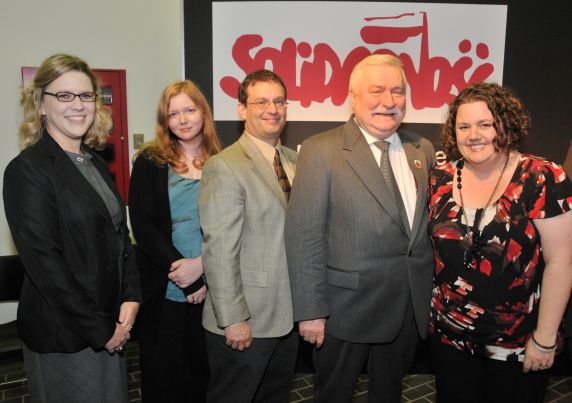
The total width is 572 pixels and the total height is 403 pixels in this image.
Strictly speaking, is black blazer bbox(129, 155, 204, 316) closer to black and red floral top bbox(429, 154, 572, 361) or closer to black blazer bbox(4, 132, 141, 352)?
black blazer bbox(4, 132, 141, 352)

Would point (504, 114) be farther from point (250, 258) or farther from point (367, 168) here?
point (250, 258)

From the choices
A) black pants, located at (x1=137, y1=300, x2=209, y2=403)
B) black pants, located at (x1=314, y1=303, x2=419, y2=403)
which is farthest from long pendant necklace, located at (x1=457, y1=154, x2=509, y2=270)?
black pants, located at (x1=137, y1=300, x2=209, y2=403)

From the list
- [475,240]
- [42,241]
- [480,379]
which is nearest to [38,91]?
[42,241]

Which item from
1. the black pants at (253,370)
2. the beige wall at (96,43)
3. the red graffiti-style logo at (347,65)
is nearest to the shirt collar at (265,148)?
the black pants at (253,370)

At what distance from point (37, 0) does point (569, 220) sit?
14.5ft

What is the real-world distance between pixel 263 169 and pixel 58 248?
868 mm

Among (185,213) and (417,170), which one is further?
(185,213)

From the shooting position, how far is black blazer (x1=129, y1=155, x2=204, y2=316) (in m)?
2.16

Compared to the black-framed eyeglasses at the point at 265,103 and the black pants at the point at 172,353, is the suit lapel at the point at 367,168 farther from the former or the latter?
the black pants at the point at 172,353

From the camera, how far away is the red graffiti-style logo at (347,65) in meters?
2.97

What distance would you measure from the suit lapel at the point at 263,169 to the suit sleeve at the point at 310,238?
4.1 inches

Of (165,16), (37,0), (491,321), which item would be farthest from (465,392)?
(37,0)

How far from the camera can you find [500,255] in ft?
5.55

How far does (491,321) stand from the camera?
1.74 meters
